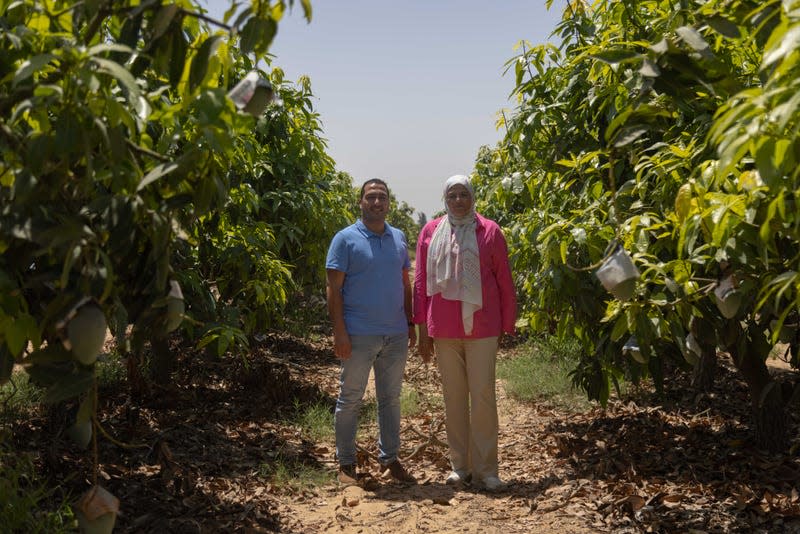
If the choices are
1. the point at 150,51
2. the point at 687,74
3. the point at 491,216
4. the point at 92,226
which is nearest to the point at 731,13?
the point at 687,74

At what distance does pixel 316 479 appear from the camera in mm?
3684

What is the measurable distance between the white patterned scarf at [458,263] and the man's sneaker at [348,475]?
90 cm

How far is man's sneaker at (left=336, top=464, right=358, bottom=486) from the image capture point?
358cm

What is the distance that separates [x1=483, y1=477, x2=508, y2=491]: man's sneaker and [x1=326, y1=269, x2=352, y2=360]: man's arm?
0.91m

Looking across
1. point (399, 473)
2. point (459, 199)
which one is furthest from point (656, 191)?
point (399, 473)

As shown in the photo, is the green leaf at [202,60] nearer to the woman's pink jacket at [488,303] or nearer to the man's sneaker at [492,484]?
the woman's pink jacket at [488,303]

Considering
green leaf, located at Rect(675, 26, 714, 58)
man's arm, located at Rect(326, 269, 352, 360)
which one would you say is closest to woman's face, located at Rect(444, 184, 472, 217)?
man's arm, located at Rect(326, 269, 352, 360)

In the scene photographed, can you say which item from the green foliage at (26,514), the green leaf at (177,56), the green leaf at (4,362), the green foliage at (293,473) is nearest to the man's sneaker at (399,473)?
the green foliage at (293,473)

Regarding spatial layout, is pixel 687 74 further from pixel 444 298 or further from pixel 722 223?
pixel 444 298

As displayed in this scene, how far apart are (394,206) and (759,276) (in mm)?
18222

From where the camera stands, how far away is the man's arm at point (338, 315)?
3465 millimetres

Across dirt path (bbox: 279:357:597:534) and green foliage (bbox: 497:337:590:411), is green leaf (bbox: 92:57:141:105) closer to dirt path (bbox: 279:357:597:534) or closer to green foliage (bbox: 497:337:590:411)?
dirt path (bbox: 279:357:597:534)

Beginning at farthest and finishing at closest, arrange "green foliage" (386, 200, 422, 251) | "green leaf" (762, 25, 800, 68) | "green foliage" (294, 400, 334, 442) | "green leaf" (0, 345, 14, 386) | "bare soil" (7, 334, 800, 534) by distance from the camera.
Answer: "green foliage" (386, 200, 422, 251), "green foliage" (294, 400, 334, 442), "bare soil" (7, 334, 800, 534), "green leaf" (0, 345, 14, 386), "green leaf" (762, 25, 800, 68)

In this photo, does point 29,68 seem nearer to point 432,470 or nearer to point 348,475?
point 348,475
